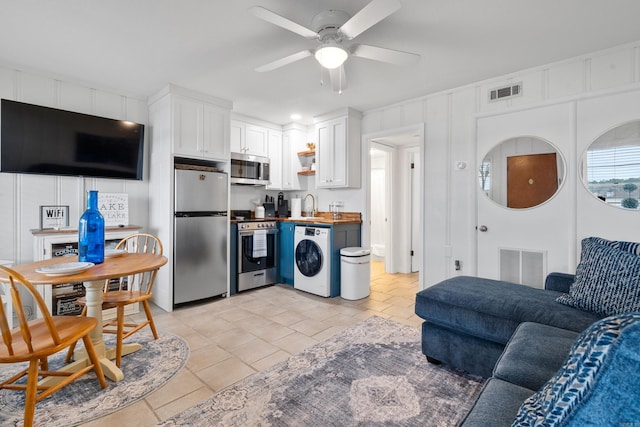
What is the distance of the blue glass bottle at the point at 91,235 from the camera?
2055 millimetres

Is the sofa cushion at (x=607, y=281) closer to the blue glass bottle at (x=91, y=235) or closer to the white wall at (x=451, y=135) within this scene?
the white wall at (x=451, y=135)

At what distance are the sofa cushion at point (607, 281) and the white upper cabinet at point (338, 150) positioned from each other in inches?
105

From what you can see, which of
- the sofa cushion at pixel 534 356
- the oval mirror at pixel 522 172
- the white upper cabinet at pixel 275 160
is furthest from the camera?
the white upper cabinet at pixel 275 160

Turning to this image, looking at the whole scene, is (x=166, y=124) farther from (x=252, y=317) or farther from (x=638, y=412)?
(x=638, y=412)

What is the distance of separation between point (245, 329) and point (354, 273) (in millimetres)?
1468

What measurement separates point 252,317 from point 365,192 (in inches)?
88.4

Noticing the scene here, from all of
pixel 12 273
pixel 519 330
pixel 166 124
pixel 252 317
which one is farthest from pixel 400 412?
pixel 166 124

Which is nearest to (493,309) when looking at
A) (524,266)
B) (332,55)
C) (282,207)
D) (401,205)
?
(524,266)

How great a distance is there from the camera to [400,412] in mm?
1712

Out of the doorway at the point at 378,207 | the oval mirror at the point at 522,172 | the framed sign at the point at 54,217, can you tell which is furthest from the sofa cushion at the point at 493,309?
the doorway at the point at 378,207

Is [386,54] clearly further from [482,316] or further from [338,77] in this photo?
[482,316]

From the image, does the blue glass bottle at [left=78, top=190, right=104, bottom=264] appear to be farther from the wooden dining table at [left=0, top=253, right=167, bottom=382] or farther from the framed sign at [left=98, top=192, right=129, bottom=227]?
the framed sign at [left=98, top=192, right=129, bottom=227]

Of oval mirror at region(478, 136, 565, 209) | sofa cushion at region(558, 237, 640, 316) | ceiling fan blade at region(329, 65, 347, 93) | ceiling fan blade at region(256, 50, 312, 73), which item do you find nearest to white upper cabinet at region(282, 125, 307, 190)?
ceiling fan blade at region(329, 65, 347, 93)

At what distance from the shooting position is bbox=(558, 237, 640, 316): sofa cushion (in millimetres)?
1633
